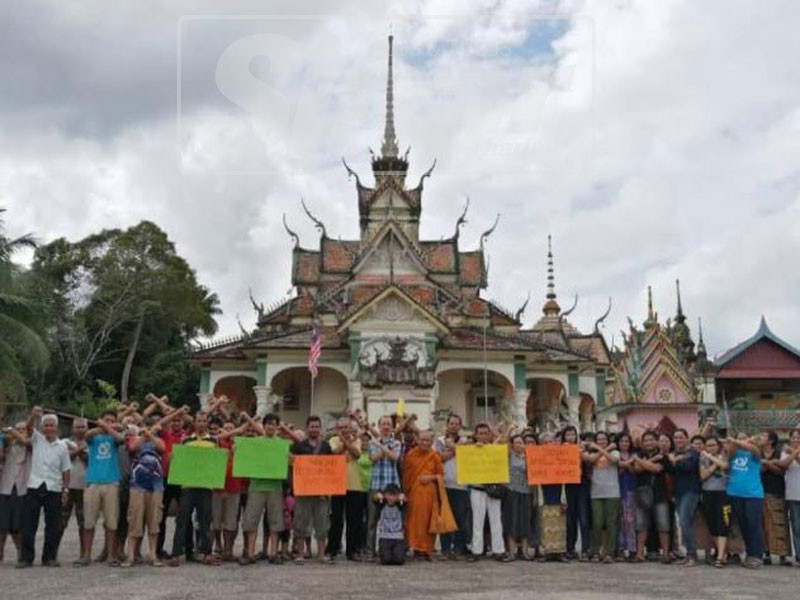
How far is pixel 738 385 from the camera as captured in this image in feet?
150

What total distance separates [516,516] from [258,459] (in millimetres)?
3131

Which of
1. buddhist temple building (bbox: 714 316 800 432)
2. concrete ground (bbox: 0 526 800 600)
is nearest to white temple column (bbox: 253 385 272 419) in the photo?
concrete ground (bbox: 0 526 800 600)

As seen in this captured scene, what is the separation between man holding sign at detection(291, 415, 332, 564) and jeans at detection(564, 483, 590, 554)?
9.51 ft

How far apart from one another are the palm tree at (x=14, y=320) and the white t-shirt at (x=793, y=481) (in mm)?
20267

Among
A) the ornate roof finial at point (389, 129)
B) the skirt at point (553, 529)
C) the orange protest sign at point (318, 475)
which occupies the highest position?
the ornate roof finial at point (389, 129)

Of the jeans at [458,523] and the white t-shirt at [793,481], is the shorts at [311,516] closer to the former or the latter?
the jeans at [458,523]

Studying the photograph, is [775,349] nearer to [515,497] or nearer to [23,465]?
[515,497]

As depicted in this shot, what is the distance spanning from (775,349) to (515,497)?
3955 cm

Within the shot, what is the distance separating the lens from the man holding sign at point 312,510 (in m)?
9.86

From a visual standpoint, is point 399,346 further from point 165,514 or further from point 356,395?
point 165,514

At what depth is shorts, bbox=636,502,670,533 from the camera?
1020 centimetres

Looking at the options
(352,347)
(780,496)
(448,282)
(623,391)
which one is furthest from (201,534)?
(448,282)

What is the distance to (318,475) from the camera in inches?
386

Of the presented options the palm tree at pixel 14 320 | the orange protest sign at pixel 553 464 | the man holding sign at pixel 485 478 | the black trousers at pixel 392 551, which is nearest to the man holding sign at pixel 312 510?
the black trousers at pixel 392 551
